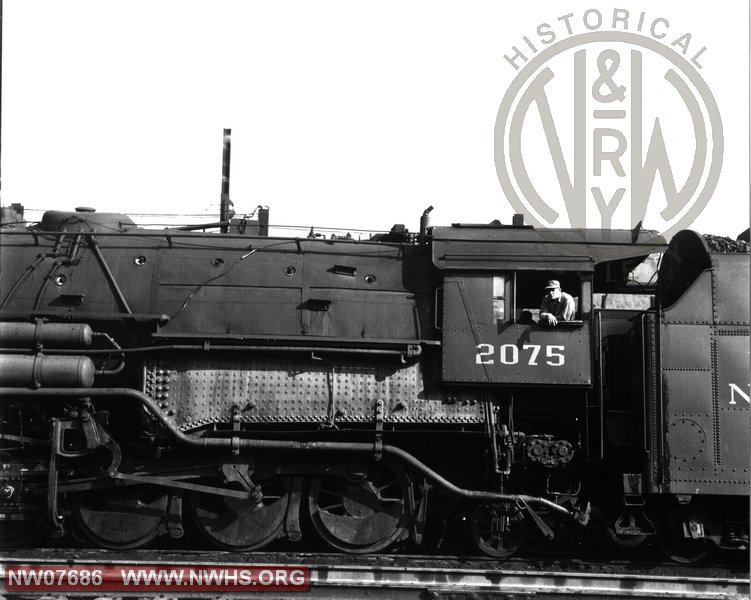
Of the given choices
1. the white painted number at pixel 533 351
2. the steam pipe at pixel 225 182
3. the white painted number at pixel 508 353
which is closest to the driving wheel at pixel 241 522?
the white painted number at pixel 508 353

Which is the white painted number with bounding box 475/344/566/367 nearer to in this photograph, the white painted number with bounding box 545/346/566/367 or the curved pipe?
the white painted number with bounding box 545/346/566/367

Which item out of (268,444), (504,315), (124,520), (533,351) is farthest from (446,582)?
(124,520)

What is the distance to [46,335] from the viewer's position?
33.3ft

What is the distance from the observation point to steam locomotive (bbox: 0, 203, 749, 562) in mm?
10156

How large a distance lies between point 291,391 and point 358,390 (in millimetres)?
848

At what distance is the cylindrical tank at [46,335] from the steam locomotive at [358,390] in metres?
0.03

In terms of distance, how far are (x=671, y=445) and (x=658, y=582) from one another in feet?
5.32

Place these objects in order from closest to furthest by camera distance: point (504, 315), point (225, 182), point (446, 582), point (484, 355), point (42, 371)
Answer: point (446, 582) → point (42, 371) → point (484, 355) → point (504, 315) → point (225, 182)

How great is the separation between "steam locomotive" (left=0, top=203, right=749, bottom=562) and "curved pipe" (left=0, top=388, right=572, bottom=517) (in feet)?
0.11

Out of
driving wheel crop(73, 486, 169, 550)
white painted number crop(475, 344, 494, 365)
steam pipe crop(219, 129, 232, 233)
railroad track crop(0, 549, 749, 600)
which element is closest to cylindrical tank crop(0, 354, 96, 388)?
driving wheel crop(73, 486, 169, 550)

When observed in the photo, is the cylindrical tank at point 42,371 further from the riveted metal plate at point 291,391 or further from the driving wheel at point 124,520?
the driving wheel at point 124,520

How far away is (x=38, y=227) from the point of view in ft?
38.0

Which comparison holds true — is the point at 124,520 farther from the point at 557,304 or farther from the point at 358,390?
the point at 557,304

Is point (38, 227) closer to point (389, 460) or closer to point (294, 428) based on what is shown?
point (294, 428)
